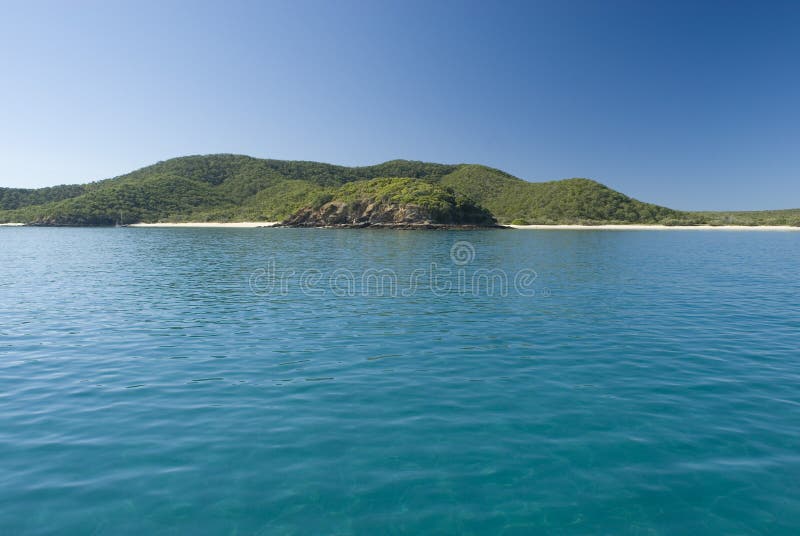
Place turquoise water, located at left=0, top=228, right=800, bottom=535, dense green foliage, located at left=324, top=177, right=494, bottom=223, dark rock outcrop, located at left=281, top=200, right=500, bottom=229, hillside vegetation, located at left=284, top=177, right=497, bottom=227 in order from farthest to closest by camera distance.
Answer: dense green foliage, located at left=324, top=177, right=494, bottom=223, hillside vegetation, located at left=284, top=177, right=497, bottom=227, dark rock outcrop, located at left=281, top=200, right=500, bottom=229, turquoise water, located at left=0, top=228, right=800, bottom=535

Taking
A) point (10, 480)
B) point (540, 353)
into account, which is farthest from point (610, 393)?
point (10, 480)

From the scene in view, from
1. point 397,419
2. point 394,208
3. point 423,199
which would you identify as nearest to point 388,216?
point 394,208

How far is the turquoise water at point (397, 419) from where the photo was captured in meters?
7.35

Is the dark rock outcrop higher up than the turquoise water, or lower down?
higher up

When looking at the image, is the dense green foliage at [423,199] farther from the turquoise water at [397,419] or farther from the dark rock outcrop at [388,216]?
the turquoise water at [397,419]

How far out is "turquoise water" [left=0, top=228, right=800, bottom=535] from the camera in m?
7.35

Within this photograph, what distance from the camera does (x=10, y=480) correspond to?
323 inches

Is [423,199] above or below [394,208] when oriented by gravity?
above

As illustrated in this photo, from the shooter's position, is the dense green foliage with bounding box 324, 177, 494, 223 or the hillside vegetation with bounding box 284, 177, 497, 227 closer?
the hillside vegetation with bounding box 284, 177, 497, 227

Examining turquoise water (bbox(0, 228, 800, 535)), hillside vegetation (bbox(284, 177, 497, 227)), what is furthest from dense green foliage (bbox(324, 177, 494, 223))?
turquoise water (bbox(0, 228, 800, 535))

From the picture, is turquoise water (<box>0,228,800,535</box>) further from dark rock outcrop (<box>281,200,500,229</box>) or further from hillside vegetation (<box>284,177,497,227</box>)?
hillside vegetation (<box>284,177,497,227</box>)

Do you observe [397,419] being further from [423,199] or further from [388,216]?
[388,216]

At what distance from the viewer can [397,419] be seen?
35.5 feet

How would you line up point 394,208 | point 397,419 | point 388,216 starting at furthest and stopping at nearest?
1. point 388,216
2. point 394,208
3. point 397,419
